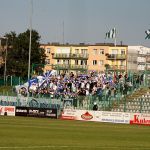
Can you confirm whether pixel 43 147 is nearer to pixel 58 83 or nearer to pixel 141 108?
pixel 141 108

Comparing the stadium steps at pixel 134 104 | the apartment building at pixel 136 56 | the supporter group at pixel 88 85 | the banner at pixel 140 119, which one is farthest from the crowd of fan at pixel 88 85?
the apartment building at pixel 136 56

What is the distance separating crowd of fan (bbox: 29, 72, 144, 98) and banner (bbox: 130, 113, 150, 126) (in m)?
11.1

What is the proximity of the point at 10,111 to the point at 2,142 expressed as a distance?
35.2m

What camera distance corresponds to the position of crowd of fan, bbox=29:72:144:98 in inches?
2520

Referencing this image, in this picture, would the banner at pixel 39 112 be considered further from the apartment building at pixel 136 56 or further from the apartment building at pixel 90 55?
the apartment building at pixel 90 55

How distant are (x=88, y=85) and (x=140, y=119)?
1672cm

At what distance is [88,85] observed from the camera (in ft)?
216

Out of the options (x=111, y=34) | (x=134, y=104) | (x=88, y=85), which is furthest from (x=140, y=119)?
(x=111, y=34)

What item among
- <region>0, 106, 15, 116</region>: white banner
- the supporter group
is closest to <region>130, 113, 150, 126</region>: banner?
the supporter group

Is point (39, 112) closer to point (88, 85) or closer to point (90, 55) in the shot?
point (88, 85)

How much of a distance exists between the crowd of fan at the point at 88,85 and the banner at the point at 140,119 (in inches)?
439

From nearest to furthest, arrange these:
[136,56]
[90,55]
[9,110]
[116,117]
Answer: [116,117] → [9,110] → [136,56] → [90,55]

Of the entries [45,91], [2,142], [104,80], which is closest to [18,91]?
[45,91]

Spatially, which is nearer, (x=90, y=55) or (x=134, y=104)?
(x=134, y=104)
